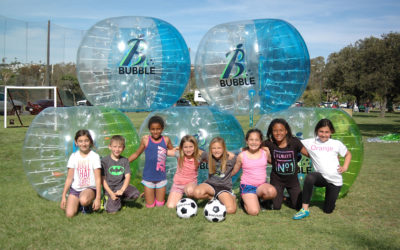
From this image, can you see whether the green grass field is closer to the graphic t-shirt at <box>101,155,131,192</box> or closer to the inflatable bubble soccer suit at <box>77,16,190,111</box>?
the graphic t-shirt at <box>101,155,131,192</box>

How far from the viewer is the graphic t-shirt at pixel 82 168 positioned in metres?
4.27

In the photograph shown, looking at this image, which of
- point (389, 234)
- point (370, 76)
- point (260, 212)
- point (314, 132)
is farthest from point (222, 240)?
point (370, 76)

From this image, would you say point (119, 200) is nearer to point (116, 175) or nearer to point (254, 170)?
point (116, 175)

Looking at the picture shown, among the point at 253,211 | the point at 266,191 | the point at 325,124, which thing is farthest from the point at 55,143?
the point at 325,124

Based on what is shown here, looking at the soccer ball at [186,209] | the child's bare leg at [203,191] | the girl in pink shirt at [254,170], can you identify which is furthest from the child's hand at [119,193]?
the girl in pink shirt at [254,170]

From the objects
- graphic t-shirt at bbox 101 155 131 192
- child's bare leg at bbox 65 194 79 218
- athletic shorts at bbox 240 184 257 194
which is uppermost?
graphic t-shirt at bbox 101 155 131 192

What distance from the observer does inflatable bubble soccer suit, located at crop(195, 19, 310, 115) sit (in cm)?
494

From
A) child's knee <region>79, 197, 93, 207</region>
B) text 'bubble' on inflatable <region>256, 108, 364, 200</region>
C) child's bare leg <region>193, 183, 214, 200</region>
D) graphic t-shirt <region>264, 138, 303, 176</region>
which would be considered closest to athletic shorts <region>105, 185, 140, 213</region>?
child's knee <region>79, 197, 93, 207</region>

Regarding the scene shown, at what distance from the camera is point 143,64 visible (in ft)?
17.0

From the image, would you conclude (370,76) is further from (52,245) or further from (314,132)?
(52,245)

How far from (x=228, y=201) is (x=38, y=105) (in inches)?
810

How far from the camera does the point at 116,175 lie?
4.43 meters

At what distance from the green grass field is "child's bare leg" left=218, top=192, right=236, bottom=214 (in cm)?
10

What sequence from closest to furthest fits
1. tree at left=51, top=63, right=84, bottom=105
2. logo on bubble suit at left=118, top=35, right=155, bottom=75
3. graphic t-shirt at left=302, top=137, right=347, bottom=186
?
graphic t-shirt at left=302, top=137, right=347, bottom=186, logo on bubble suit at left=118, top=35, right=155, bottom=75, tree at left=51, top=63, right=84, bottom=105
